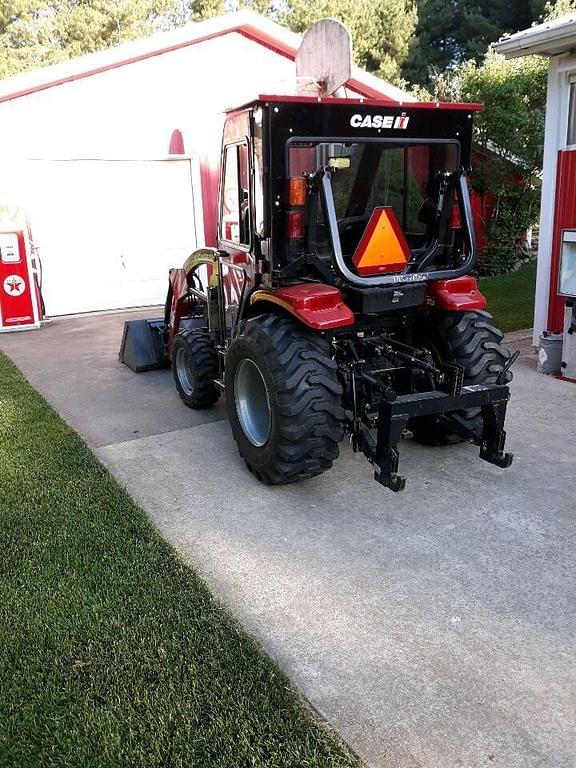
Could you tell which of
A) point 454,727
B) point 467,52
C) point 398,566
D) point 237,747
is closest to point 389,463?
point 398,566

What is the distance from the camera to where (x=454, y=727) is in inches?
95.0

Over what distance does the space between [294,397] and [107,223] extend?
26.7ft

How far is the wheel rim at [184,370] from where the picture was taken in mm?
5937

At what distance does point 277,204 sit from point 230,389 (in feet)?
4.29

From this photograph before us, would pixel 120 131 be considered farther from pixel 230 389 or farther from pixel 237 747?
pixel 237 747

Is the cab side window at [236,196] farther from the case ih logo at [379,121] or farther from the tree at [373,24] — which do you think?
the tree at [373,24]

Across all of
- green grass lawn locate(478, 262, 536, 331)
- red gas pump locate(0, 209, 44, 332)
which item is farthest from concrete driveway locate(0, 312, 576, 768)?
red gas pump locate(0, 209, 44, 332)

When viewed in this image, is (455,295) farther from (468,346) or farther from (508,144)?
(508,144)

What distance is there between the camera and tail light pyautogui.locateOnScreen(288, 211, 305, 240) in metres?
3.97

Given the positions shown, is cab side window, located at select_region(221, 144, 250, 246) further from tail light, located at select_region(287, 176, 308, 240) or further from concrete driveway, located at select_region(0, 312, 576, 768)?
concrete driveway, located at select_region(0, 312, 576, 768)

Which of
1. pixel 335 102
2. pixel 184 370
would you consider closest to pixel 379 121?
pixel 335 102

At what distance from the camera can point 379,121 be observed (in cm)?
408

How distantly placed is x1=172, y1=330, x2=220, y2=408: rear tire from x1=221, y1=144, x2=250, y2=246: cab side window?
3.73 feet

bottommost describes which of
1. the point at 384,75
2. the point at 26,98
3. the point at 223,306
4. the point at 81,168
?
the point at 223,306
